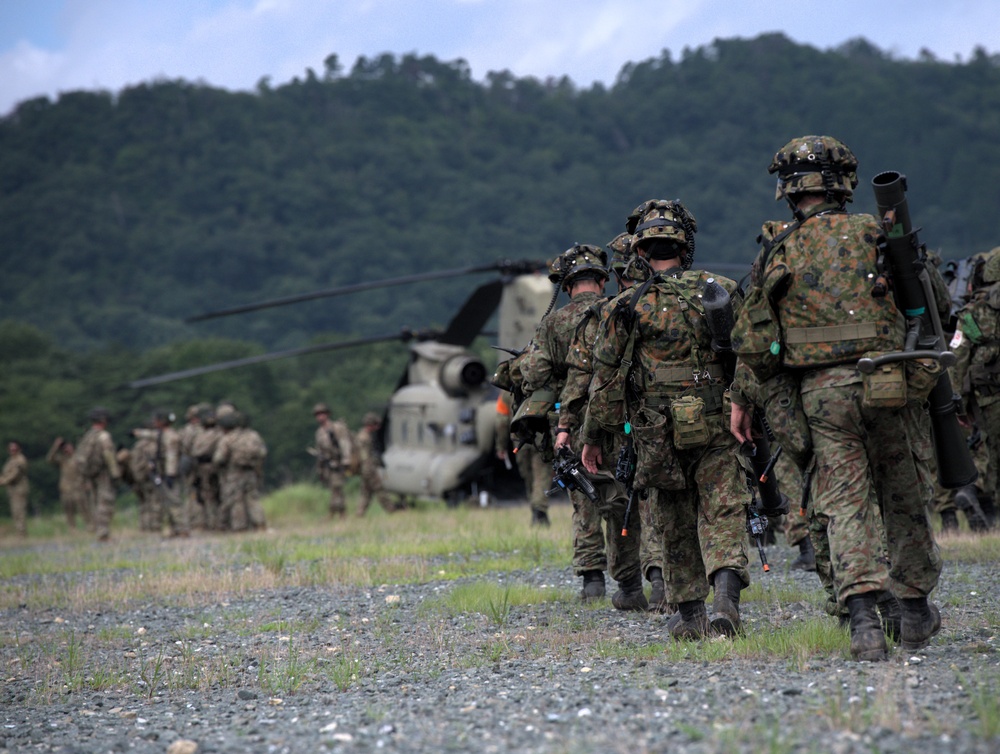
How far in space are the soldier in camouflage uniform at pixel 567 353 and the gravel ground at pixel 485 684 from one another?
32cm

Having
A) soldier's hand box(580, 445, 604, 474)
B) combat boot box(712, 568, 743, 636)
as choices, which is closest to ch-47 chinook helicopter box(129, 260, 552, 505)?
soldier's hand box(580, 445, 604, 474)

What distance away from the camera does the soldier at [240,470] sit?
20.0 metres

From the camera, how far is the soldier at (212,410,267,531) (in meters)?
20.0

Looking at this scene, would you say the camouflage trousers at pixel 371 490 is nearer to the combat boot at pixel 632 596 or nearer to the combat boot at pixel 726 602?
the combat boot at pixel 632 596

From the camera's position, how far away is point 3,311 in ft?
268

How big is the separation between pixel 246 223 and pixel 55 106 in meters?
24.2

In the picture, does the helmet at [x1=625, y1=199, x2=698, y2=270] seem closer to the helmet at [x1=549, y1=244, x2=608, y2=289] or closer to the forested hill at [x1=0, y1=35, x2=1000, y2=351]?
the helmet at [x1=549, y1=244, x2=608, y2=289]

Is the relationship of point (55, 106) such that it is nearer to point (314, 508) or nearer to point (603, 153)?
point (603, 153)

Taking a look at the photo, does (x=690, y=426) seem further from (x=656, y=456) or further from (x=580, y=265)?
(x=580, y=265)

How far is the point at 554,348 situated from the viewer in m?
8.69

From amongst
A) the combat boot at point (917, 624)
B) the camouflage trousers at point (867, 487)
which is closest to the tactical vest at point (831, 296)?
the camouflage trousers at point (867, 487)

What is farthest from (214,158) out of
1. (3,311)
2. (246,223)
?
(3,311)

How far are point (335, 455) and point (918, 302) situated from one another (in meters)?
16.4

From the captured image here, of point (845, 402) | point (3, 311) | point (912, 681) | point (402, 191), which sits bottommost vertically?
point (912, 681)
